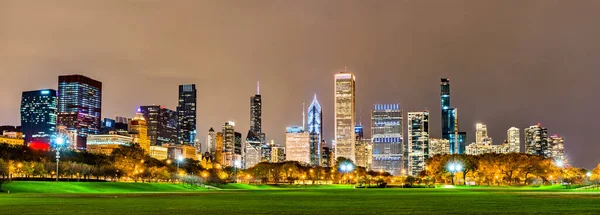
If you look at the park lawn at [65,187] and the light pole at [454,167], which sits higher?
the light pole at [454,167]

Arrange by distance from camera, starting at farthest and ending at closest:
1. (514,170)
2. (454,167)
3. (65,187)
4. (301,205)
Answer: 1. (454,167)
2. (514,170)
3. (65,187)
4. (301,205)

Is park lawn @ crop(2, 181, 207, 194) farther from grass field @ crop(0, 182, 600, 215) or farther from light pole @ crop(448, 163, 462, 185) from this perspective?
light pole @ crop(448, 163, 462, 185)

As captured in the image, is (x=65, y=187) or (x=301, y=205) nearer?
(x=301, y=205)

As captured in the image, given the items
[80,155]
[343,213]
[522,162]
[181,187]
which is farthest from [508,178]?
[343,213]

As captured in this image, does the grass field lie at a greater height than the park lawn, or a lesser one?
greater

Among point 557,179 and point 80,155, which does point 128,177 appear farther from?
point 557,179

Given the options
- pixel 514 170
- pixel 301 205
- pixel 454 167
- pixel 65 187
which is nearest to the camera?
pixel 301 205

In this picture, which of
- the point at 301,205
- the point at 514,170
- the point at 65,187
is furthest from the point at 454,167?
the point at 301,205

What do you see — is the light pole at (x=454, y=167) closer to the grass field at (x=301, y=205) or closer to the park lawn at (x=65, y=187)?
the park lawn at (x=65, y=187)

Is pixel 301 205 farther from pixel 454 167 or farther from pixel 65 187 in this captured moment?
pixel 454 167

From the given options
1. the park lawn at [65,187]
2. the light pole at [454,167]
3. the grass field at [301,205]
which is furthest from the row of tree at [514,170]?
the grass field at [301,205]

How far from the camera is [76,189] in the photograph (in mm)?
95812

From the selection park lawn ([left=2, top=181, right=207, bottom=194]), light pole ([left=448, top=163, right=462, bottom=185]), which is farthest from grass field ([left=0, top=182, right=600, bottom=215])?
light pole ([left=448, top=163, right=462, bottom=185])

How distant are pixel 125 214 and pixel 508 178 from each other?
508 ft
